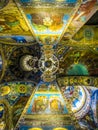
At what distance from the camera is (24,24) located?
1127 cm

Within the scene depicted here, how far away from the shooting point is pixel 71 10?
35.7 ft

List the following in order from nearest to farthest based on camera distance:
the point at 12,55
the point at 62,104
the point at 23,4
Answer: the point at 23,4, the point at 12,55, the point at 62,104

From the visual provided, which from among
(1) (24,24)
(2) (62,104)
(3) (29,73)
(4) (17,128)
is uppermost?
(1) (24,24)

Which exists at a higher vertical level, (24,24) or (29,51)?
(24,24)

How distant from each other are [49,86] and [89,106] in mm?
2167

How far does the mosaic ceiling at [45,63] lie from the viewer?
11.2 meters

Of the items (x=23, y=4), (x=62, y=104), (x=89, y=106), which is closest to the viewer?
(x=23, y=4)

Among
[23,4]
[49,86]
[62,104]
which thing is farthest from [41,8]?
[62,104]

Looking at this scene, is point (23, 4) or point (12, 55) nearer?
point (23, 4)

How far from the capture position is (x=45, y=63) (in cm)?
1218

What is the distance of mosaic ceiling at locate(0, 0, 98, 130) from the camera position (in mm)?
11172

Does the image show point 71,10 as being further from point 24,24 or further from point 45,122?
point 45,122

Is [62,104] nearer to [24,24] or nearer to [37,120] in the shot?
[37,120]

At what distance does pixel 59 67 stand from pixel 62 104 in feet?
5.01
